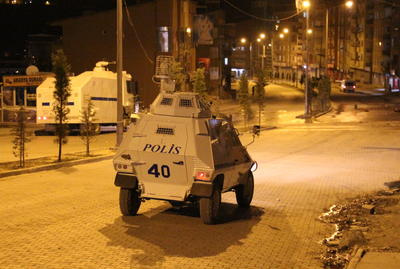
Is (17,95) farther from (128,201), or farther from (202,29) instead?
(128,201)

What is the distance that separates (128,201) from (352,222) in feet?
13.7

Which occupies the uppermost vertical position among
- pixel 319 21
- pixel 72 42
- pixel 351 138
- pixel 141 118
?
pixel 319 21

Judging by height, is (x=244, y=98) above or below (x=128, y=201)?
above

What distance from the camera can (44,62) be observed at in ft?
189

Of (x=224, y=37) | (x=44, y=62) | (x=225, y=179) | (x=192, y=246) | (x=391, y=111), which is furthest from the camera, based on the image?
(x=224, y=37)

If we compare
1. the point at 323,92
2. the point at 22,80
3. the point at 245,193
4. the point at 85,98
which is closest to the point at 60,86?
the point at 245,193

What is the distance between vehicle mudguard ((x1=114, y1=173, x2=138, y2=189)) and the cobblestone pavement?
644mm

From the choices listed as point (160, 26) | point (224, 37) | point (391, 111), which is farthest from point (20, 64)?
point (391, 111)

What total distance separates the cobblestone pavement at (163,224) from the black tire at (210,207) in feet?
0.57

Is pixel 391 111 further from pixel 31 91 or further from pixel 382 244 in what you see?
pixel 382 244

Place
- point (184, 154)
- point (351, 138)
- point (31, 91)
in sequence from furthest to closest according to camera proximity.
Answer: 1. point (31, 91)
2. point (351, 138)
3. point (184, 154)

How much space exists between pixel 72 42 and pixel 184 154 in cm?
4574

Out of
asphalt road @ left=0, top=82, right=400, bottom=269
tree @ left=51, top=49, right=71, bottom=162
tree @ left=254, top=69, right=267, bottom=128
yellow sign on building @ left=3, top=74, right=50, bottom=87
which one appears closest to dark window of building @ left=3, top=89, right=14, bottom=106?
yellow sign on building @ left=3, top=74, right=50, bottom=87

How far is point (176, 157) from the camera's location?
10516mm
